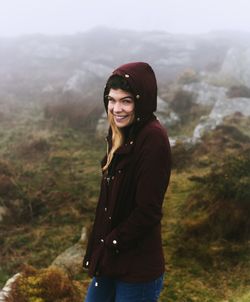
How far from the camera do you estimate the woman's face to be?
9.23 ft

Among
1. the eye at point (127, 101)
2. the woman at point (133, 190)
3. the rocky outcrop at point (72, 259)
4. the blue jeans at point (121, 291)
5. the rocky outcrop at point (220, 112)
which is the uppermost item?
the eye at point (127, 101)

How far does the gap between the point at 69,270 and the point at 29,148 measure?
10.2 metres

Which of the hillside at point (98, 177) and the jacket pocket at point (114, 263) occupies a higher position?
the jacket pocket at point (114, 263)

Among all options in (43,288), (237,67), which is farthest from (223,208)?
(237,67)

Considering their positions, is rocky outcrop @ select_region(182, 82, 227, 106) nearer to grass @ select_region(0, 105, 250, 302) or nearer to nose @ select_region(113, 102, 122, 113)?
grass @ select_region(0, 105, 250, 302)

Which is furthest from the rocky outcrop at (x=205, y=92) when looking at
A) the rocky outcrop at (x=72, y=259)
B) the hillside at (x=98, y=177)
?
the rocky outcrop at (x=72, y=259)

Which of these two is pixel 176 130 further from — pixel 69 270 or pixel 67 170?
pixel 69 270

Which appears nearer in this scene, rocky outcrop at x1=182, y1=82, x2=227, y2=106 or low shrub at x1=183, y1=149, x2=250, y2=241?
low shrub at x1=183, y1=149, x2=250, y2=241

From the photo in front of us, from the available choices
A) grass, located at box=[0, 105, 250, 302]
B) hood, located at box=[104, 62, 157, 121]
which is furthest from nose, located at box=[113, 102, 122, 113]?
grass, located at box=[0, 105, 250, 302]

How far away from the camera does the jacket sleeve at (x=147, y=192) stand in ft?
8.73

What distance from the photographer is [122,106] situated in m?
2.83

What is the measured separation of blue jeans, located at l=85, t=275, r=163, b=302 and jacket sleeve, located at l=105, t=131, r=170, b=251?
0.29 meters

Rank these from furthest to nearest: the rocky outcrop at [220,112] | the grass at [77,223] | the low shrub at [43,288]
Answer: the rocky outcrop at [220,112] → the grass at [77,223] → the low shrub at [43,288]

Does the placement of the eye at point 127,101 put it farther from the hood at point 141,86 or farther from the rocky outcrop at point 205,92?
the rocky outcrop at point 205,92
